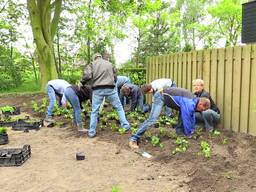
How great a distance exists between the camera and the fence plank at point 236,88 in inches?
348

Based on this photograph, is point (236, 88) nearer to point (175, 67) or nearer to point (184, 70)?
point (184, 70)

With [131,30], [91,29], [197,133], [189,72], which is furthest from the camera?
[131,30]

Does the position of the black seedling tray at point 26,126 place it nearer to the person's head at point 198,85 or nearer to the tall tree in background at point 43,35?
the person's head at point 198,85

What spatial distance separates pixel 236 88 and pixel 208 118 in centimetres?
83

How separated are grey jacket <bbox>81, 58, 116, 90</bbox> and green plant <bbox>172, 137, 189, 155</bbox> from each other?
7.02 feet

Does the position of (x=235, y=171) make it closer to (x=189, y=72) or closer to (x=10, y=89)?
(x=189, y=72)

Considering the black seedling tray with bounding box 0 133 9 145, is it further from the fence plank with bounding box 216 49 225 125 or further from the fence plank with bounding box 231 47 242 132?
the fence plank with bounding box 231 47 242 132

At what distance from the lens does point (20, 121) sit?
1131cm

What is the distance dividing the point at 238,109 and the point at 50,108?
4893 mm

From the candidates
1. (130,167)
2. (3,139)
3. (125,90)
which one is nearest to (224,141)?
(130,167)

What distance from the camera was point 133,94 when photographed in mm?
11406

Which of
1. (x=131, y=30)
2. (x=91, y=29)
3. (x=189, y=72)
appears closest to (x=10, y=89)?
(x=91, y=29)

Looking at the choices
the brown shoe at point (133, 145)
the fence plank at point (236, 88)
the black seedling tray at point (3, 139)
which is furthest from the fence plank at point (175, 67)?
the black seedling tray at point (3, 139)

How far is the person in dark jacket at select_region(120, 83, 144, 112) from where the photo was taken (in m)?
11.0
